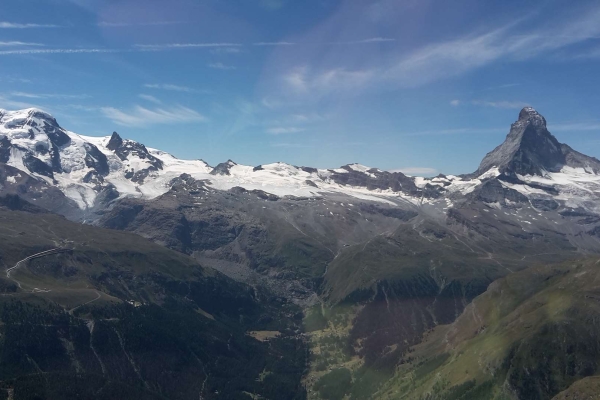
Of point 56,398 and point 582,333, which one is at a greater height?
point 582,333

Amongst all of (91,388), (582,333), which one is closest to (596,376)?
(582,333)

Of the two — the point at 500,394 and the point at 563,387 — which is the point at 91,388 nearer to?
the point at 500,394

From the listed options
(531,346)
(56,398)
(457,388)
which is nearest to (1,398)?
(56,398)

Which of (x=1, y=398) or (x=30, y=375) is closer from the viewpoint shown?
(x=1, y=398)

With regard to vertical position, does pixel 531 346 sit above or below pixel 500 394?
above

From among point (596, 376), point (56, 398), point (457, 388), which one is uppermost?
point (596, 376)

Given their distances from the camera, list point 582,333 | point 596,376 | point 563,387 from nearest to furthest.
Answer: point 596,376 → point 563,387 → point 582,333

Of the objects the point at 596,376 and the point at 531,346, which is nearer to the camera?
the point at 596,376

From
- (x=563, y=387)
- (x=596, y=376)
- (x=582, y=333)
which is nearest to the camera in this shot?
(x=596, y=376)

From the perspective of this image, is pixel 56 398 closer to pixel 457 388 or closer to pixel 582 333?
pixel 457 388
